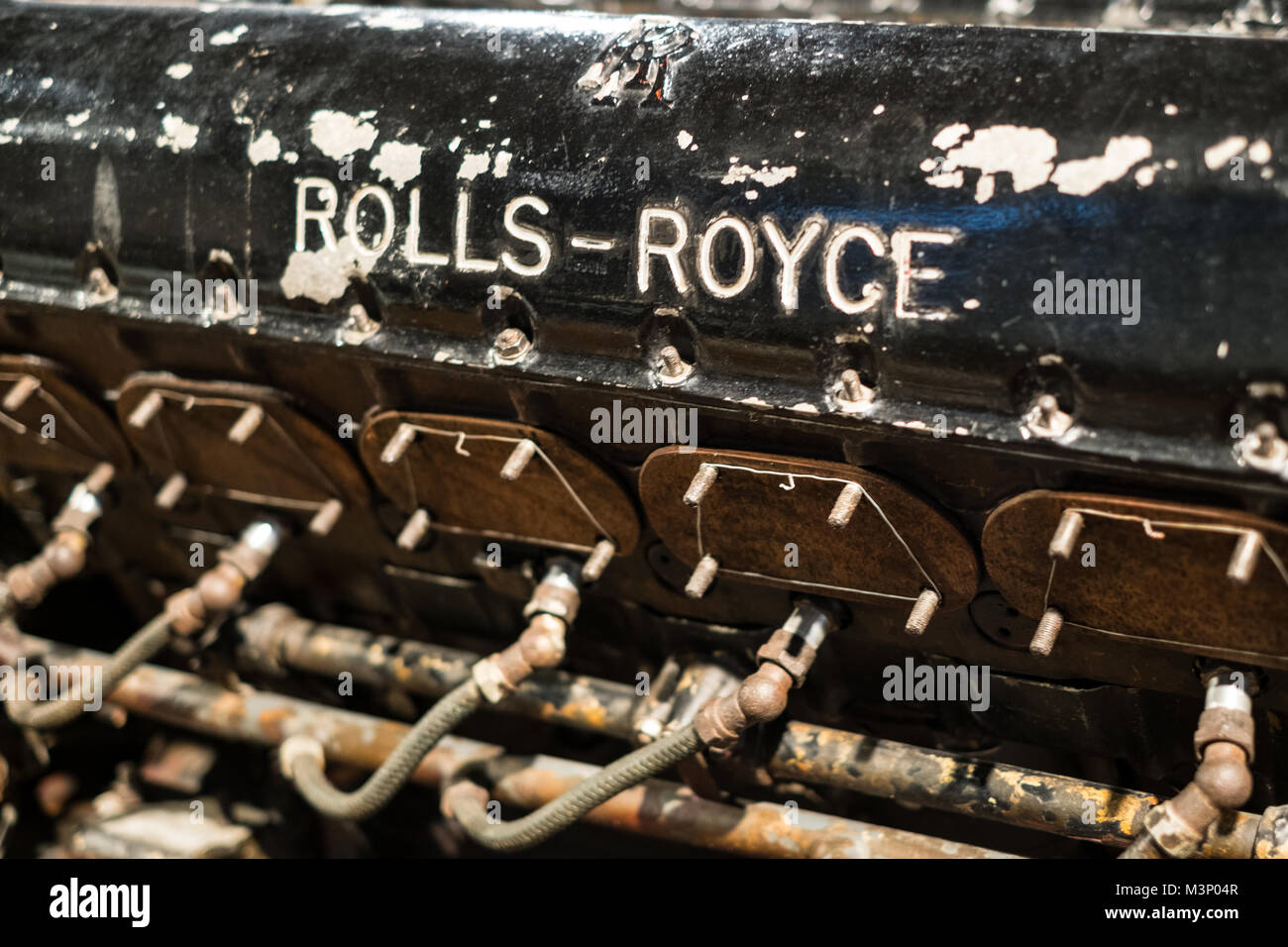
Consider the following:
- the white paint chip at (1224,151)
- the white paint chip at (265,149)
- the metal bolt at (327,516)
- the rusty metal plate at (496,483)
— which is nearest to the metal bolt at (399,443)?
the rusty metal plate at (496,483)

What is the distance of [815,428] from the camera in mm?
1153

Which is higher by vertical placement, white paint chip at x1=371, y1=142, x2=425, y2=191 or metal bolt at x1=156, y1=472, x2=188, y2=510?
white paint chip at x1=371, y1=142, x2=425, y2=191

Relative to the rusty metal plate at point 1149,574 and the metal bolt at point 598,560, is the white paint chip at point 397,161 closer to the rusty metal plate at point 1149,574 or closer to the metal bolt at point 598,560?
the metal bolt at point 598,560

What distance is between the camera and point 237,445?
5.10ft

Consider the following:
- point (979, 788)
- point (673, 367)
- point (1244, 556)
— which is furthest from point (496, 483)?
point (1244, 556)

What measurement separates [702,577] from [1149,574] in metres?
0.44

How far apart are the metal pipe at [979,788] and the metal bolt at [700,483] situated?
37 cm

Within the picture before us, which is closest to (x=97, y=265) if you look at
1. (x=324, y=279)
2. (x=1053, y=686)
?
(x=324, y=279)

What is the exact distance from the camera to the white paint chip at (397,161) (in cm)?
129

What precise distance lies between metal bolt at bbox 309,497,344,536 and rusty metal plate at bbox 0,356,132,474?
0.32 m

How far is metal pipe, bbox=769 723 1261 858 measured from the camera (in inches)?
50.0

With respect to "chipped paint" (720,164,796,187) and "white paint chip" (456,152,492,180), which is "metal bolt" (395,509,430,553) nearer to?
"white paint chip" (456,152,492,180)

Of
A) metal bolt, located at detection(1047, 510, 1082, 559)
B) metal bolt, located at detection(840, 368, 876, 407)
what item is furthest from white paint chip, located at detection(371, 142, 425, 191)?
metal bolt, located at detection(1047, 510, 1082, 559)

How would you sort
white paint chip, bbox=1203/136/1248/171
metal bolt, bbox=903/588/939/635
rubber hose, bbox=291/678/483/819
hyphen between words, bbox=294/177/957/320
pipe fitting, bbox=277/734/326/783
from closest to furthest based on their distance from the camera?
white paint chip, bbox=1203/136/1248/171 < hyphen between words, bbox=294/177/957/320 < metal bolt, bbox=903/588/939/635 < rubber hose, bbox=291/678/483/819 < pipe fitting, bbox=277/734/326/783
